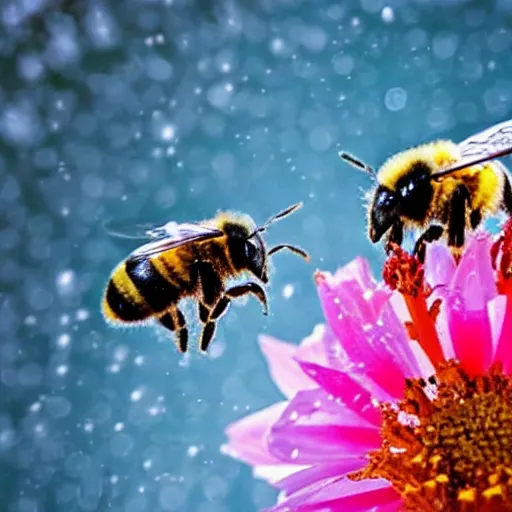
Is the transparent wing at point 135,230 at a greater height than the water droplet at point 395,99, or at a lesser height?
lesser

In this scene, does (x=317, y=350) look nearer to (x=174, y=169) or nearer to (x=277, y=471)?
(x=277, y=471)

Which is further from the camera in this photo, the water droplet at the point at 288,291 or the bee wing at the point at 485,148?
the water droplet at the point at 288,291

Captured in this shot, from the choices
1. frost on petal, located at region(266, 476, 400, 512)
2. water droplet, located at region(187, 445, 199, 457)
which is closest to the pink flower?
frost on petal, located at region(266, 476, 400, 512)


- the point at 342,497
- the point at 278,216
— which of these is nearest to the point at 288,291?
the point at 278,216

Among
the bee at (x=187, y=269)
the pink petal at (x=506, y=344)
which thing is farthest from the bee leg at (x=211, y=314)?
the pink petal at (x=506, y=344)

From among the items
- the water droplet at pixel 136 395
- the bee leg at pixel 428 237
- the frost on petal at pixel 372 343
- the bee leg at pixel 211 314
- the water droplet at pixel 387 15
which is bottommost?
the frost on petal at pixel 372 343

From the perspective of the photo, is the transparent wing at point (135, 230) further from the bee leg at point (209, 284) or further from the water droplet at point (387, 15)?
the water droplet at point (387, 15)
